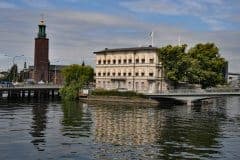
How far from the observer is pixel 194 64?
14925 centimetres

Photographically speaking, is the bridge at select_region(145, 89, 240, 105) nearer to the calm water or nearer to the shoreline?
the shoreline

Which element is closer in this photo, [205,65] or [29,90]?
[205,65]

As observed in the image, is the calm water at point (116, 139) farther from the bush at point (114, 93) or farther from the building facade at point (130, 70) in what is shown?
the building facade at point (130, 70)

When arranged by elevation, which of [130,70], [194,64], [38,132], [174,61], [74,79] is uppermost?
[174,61]

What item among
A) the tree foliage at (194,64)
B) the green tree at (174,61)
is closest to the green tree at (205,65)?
the tree foliage at (194,64)

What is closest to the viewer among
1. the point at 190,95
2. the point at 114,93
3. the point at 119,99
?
the point at 190,95

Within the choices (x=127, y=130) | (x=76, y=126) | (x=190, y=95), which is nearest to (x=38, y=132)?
(x=76, y=126)

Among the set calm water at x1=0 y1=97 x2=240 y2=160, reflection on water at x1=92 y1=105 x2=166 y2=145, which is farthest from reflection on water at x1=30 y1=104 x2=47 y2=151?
reflection on water at x1=92 y1=105 x2=166 y2=145

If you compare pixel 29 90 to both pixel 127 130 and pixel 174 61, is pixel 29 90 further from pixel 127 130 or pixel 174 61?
pixel 127 130

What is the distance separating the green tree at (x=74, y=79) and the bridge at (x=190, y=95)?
2414 centimetres

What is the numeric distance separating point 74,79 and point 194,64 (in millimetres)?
42478

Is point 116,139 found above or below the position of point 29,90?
below

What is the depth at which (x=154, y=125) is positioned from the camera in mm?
78188

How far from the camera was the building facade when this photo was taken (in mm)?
159250
